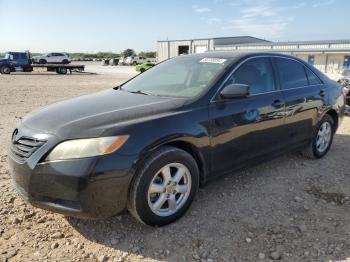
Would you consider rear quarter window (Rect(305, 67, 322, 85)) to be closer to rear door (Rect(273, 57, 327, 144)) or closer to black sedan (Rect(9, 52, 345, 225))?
rear door (Rect(273, 57, 327, 144))

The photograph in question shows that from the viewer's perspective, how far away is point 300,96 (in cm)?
454

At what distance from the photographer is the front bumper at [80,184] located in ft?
8.60

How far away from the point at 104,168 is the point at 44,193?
57 centimetres

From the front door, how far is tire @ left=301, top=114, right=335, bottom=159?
3.10ft

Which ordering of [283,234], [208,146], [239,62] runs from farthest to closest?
[239,62]
[208,146]
[283,234]

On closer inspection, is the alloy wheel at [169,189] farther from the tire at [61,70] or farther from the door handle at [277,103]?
the tire at [61,70]

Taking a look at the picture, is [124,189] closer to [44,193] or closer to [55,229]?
[44,193]

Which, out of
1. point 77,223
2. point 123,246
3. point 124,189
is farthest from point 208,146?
point 77,223

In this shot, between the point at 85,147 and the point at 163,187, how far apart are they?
2.71 feet

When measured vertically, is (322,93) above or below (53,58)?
below

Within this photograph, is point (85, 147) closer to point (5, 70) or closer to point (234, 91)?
point (234, 91)

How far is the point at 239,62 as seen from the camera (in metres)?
3.85

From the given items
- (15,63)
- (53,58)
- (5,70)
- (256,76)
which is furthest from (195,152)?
(53,58)

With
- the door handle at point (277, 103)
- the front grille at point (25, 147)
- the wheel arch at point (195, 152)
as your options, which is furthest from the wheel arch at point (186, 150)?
the door handle at point (277, 103)
